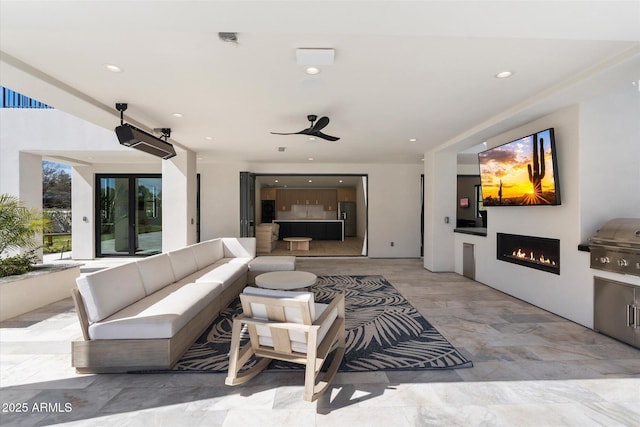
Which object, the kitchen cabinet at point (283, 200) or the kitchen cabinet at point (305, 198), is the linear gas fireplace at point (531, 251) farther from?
the kitchen cabinet at point (283, 200)

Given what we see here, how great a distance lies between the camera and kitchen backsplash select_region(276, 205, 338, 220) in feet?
43.2

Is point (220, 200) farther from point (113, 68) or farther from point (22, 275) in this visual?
point (113, 68)

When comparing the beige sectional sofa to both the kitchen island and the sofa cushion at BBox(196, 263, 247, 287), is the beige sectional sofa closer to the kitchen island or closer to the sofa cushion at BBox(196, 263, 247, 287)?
the sofa cushion at BBox(196, 263, 247, 287)

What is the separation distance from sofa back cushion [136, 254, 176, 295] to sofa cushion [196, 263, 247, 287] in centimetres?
37

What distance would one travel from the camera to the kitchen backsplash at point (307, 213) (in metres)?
13.2

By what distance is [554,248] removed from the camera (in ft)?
12.3

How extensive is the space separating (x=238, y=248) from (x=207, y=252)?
0.77m

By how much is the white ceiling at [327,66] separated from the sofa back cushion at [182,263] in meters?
1.89

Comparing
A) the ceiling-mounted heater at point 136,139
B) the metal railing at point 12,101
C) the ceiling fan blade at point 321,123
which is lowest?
the ceiling-mounted heater at point 136,139

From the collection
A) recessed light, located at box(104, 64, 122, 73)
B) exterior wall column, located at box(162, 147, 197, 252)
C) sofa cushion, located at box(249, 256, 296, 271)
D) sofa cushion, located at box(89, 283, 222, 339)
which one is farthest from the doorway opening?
recessed light, located at box(104, 64, 122, 73)

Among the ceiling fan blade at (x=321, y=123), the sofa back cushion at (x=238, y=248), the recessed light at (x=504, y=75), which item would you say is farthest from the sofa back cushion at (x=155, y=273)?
the recessed light at (x=504, y=75)

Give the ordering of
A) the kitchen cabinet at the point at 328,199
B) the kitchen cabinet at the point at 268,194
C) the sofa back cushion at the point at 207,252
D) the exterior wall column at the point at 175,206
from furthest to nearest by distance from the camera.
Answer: the kitchen cabinet at the point at 328,199 → the kitchen cabinet at the point at 268,194 → the exterior wall column at the point at 175,206 → the sofa back cushion at the point at 207,252

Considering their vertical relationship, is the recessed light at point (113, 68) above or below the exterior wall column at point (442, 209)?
above

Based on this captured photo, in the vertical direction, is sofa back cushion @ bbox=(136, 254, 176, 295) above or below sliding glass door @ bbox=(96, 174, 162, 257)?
below
